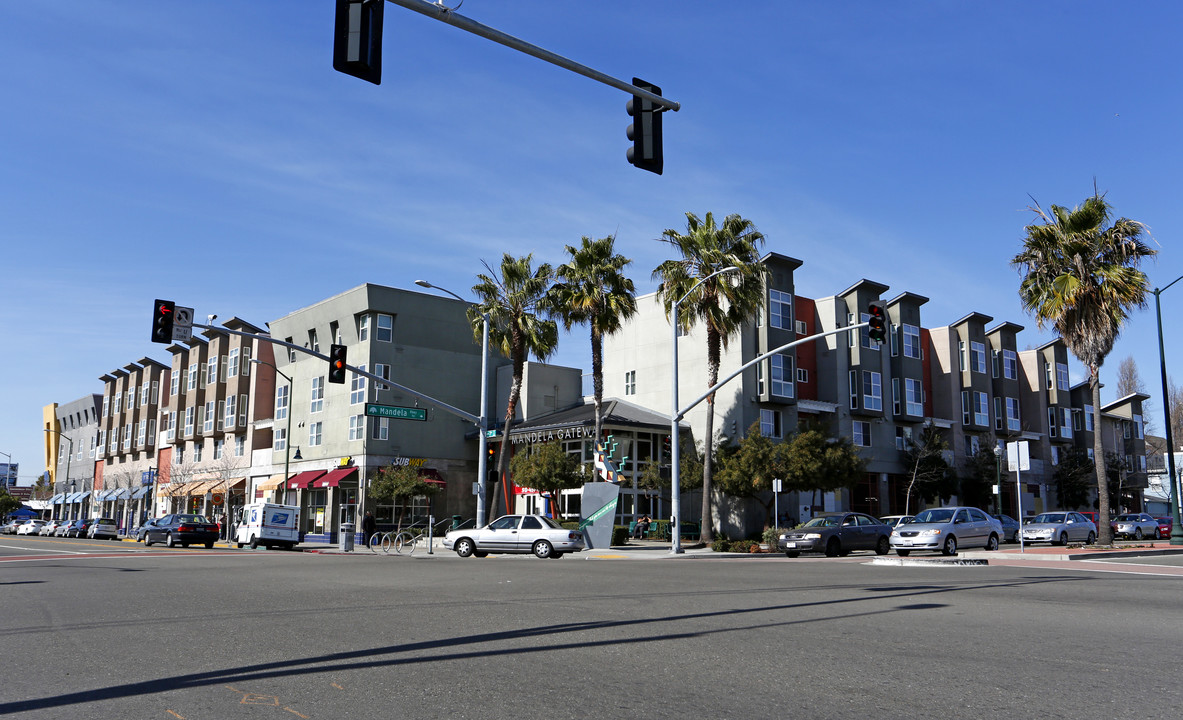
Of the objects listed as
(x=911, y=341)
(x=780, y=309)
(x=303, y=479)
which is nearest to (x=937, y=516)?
(x=780, y=309)

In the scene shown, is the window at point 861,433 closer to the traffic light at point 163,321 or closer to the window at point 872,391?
the window at point 872,391

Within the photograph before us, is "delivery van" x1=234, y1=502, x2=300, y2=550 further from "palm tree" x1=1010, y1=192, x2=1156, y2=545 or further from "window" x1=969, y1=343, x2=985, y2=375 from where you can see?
"window" x1=969, y1=343, x2=985, y2=375

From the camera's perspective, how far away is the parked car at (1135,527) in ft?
153

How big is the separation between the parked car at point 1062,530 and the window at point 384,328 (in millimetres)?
33923

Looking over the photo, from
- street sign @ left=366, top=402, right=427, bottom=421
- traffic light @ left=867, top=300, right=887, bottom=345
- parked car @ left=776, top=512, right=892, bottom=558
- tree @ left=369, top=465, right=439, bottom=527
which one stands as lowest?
parked car @ left=776, top=512, right=892, bottom=558

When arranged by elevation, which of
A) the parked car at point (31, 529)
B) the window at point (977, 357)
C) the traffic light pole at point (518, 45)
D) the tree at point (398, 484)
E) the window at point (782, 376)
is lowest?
the parked car at point (31, 529)

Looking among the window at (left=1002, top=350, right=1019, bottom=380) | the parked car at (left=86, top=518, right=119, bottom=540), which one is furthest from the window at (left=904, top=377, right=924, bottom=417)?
the parked car at (left=86, top=518, right=119, bottom=540)

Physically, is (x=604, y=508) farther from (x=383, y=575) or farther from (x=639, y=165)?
(x=639, y=165)

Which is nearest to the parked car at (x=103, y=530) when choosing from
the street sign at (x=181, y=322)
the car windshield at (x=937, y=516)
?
the street sign at (x=181, y=322)

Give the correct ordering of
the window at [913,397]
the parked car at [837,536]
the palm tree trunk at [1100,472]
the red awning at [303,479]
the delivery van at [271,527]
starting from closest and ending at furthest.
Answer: the parked car at [837,536] → the palm tree trunk at [1100,472] → the delivery van at [271,527] → the red awning at [303,479] → the window at [913,397]

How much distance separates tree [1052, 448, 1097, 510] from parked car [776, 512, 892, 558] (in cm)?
3931

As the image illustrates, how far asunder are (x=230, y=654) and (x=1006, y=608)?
379 inches

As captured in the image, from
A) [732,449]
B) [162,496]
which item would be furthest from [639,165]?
[162,496]

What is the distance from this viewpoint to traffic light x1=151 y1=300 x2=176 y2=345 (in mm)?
19922
